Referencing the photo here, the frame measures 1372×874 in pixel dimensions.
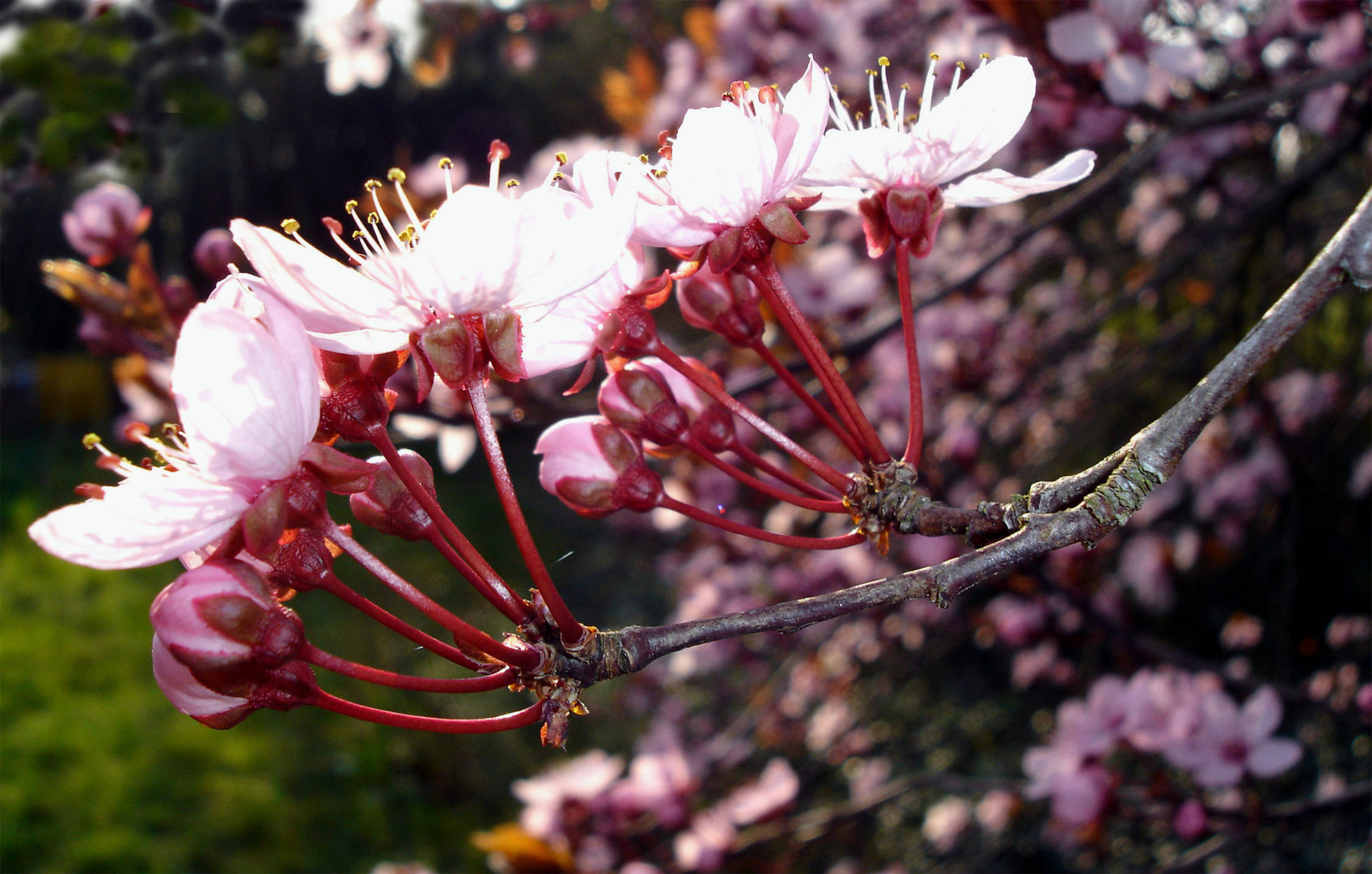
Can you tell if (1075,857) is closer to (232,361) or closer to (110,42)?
(232,361)

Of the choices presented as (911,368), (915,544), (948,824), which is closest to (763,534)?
(911,368)

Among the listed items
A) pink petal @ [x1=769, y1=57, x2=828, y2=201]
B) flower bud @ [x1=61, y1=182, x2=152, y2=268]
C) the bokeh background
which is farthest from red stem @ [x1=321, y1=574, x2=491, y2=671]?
flower bud @ [x1=61, y1=182, x2=152, y2=268]

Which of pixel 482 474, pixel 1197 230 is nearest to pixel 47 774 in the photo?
pixel 482 474

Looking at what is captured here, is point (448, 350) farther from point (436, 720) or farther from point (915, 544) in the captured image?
point (915, 544)

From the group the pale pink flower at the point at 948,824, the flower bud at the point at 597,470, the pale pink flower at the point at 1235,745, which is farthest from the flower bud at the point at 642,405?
the pale pink flower at the point at 948,824

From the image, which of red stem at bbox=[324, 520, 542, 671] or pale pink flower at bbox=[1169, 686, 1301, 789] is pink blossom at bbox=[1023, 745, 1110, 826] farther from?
red stem at bbox=[324, 520, 542, 671]

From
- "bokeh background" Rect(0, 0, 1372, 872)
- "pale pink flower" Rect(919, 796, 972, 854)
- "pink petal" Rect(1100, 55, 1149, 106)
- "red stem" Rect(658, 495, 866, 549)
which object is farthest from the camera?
"pale pink flower" Rect(919, 796, 972, 854)

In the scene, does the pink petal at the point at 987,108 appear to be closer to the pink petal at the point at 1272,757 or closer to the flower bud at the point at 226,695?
the flower bud at the point at 226,695
